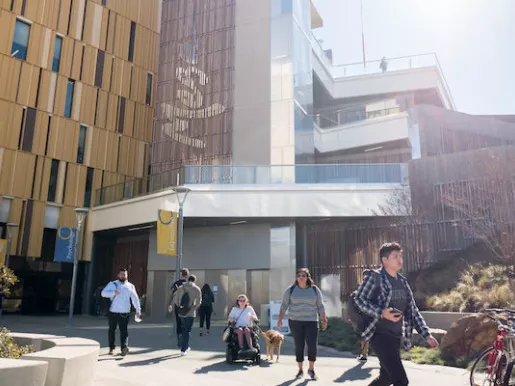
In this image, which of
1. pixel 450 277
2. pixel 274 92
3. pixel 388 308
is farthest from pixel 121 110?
pixel 388 308

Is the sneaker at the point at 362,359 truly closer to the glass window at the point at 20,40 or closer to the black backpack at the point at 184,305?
the black backpack at the point at 184,305

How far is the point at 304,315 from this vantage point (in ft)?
24.9

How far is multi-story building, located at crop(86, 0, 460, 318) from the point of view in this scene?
21.1 m

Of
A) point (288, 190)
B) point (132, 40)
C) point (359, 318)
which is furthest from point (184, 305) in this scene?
point (132, 40)

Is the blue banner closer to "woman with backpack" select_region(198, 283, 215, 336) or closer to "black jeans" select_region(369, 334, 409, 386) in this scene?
"woman with backpack" select_region(198, 283, 215, 336)

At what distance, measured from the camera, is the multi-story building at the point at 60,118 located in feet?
A: 88.7

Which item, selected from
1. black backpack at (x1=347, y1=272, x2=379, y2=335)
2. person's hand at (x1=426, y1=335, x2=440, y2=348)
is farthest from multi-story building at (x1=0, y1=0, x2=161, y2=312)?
person's hand at (x1=426, y1=335, x2=440, y2=348)

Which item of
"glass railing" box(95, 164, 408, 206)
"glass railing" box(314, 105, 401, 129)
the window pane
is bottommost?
"glass railing" box(95, 164, 408, 206)

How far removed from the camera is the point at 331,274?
21.7m

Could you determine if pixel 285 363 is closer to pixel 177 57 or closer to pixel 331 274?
pixel 331 274

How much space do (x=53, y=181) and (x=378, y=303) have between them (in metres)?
27.6

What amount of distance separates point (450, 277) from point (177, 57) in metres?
21.6

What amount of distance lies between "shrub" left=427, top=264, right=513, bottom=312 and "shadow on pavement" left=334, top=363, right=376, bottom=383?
4480 millimetres

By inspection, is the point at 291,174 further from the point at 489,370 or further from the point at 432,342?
the point at 432,342
